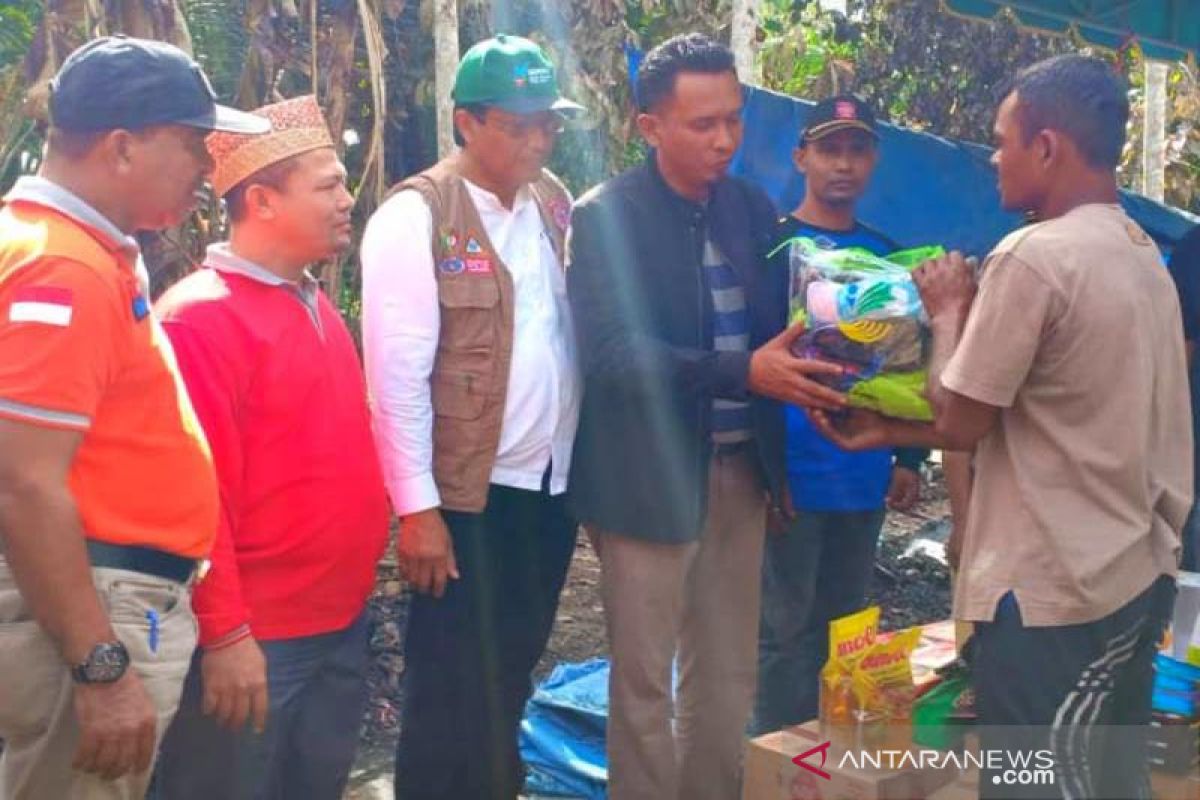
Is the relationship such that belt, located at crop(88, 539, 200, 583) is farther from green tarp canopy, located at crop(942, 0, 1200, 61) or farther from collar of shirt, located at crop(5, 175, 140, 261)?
green tarp canopy, located at crop(942, 0, 1200, 61)

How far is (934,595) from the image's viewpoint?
6297 millimetres

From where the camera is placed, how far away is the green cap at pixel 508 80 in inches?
121

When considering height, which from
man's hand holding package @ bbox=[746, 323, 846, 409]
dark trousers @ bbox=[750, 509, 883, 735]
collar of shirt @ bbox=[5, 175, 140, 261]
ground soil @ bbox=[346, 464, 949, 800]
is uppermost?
collar of shirt @ bbox=[5, 175, 140, 261]

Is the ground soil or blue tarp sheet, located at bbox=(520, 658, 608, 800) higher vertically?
blue tarp sheet, located at bbox=(520, 658, 608, 800)

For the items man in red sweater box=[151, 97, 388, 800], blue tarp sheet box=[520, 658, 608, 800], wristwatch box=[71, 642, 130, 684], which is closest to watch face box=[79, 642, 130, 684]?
wristwatch box=[71, 642, 130, 684]

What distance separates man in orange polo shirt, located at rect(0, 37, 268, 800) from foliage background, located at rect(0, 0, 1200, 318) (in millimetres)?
2508

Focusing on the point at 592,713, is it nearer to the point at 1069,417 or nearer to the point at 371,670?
the point at 371,670

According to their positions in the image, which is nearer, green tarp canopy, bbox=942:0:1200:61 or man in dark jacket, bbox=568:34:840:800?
man in dark jacket, bbox=568:34:840:800

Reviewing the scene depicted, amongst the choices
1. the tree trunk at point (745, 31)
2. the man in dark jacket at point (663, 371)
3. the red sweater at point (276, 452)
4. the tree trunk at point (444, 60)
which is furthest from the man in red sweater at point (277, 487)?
the tree trunk at point (745, 31)

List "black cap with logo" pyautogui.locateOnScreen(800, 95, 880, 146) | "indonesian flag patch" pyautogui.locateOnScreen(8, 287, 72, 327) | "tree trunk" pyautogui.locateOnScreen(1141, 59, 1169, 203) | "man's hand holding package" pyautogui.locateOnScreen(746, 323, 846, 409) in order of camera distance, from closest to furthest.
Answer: "indonesian flag patch" pyautogui.locateOnScreen(8, 287, 72, 327)
"man's hand holding package" pyautogui.locateOnScreen(746, 323, 846, 409)
"black cap with logo" pyautogui.locateOnScreen(800, 95, 880, 146)
"tree trunk" pyautogui.locateOnScreen(1141, 59, 1169, 203)

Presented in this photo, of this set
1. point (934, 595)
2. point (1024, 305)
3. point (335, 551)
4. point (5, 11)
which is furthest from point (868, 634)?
point (5, 11)

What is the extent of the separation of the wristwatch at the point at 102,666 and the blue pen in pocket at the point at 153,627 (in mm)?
115

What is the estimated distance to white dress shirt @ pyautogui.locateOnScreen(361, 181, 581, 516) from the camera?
2996mm

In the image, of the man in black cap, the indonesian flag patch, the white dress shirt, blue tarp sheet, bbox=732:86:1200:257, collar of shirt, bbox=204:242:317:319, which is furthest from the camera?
blue tarp sheet, bbox=732:86:1200:257
